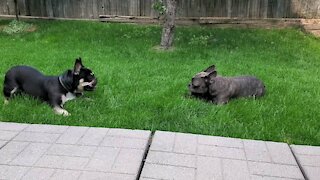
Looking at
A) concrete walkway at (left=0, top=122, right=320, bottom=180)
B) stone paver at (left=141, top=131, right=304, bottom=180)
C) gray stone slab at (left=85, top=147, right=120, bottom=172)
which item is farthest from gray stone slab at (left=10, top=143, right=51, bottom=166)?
stone paver at (left=141, top=131, right=304, bottom=180)

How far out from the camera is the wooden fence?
1298 cm

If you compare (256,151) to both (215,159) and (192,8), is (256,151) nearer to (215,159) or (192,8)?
(215,159)

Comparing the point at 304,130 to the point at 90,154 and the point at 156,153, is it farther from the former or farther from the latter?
the point at 90,154

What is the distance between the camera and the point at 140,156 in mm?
4016

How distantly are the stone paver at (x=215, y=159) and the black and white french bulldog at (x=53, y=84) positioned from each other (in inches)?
58.6

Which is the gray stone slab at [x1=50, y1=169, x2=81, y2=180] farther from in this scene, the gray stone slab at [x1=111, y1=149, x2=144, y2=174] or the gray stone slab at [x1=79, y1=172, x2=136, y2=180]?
the gray stone slab at [x1=111, y1=149, x2=144, y2=174]

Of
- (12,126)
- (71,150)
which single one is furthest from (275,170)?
(12,126)

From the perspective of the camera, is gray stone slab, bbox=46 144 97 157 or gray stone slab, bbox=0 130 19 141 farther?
gray stone slab, bbox=0 130 19 141

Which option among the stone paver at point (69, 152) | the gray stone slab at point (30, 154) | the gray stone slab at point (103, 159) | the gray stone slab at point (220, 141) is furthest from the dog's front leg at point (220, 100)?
the gray stone slab at point (30, 154)

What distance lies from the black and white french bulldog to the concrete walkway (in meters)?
0.67

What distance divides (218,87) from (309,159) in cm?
192

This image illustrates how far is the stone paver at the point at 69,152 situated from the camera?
3643 millimetres

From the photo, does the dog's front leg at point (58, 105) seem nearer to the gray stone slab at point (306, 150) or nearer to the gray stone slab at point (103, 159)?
the gray stone slab at point (103, 159)

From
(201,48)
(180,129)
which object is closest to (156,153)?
(180,129)
